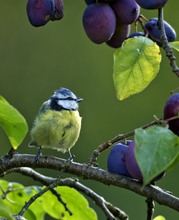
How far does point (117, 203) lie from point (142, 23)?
3355mm

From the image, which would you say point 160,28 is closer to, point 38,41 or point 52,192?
point 52,192

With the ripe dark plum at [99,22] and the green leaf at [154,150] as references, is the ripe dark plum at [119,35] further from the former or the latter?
the green leaf at [154,150]

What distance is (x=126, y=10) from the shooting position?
1.42 m

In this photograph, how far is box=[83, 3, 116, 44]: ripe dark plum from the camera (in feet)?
4.61

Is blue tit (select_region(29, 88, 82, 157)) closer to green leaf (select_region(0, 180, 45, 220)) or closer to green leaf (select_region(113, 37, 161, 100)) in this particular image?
green leaf (select_region(0, 180, 45, 220))

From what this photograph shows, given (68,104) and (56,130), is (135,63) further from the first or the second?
(68,104)

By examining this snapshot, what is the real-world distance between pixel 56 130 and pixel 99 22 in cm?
106

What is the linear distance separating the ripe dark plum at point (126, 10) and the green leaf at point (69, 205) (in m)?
0.49

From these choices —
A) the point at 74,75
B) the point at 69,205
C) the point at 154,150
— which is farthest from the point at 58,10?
the point at 74,75

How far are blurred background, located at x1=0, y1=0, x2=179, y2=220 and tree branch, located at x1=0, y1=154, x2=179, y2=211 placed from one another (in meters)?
3.44

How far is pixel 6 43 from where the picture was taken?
5.82 meters

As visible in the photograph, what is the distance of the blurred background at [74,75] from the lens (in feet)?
17.5

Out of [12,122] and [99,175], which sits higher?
[12,122]

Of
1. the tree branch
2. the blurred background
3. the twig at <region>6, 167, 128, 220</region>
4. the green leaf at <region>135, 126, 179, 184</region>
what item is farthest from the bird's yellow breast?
the blurred background
